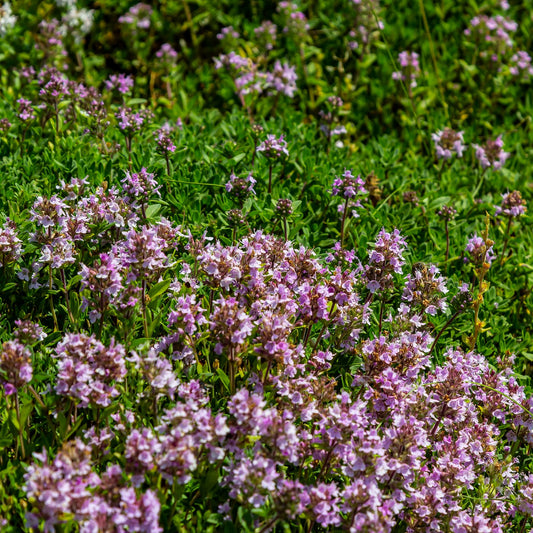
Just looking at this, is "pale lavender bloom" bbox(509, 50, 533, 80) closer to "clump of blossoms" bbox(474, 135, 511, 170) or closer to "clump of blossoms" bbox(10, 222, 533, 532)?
"clump of blossoms" bbox(474, 135, 511, 170)

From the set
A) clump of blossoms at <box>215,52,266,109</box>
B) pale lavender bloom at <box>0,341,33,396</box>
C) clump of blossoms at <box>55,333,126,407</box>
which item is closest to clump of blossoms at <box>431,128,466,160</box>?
clump of blossoms at <box>215,52,266,109</box>

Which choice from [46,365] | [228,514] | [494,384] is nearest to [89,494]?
[228,514]

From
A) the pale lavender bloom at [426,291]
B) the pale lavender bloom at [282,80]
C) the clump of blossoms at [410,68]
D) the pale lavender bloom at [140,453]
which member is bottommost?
the pale lavender bloom at [140,453]

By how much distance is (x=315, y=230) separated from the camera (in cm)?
533

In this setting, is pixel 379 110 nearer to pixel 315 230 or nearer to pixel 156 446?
pixel 315 230

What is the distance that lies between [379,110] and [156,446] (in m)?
5.24

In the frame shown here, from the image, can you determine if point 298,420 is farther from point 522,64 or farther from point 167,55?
point 522,64

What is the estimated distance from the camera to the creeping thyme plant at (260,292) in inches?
127

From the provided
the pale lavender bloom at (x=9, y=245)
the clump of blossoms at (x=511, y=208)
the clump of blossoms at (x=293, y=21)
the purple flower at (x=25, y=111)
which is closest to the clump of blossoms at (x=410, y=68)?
the clump of blossoms at (x=293, y=21)

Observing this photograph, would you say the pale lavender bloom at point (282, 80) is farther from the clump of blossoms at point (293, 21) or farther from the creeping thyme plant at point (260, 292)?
the clump of blossoms at point (293, 21)

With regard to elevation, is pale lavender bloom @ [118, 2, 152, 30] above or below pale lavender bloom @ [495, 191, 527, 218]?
above

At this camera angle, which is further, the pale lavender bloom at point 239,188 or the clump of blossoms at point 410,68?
the clump of blossoms at point 410,68

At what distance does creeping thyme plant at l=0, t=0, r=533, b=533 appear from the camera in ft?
10.6

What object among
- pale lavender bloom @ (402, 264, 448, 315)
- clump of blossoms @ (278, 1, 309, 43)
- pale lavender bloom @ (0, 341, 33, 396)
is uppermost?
clump of blossoms @ (278, 1, 309, 43)
